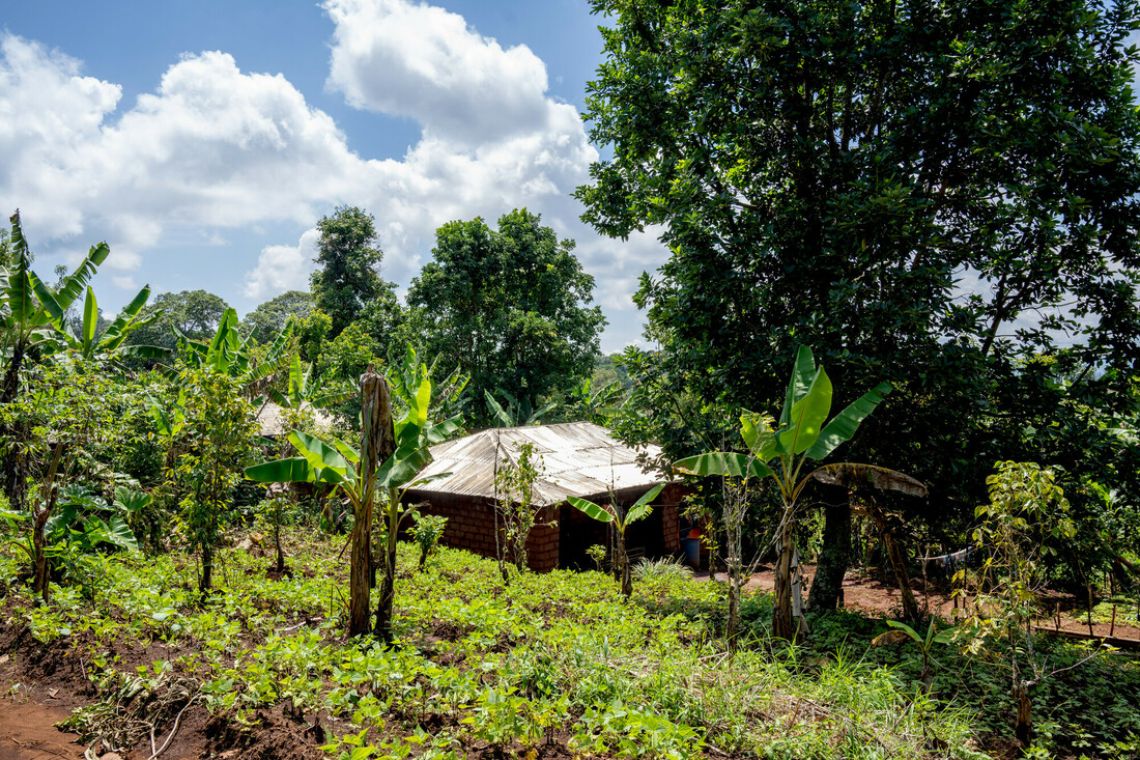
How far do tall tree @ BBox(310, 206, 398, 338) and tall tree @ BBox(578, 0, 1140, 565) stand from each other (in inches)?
1051

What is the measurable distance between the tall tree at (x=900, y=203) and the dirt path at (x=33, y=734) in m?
8.06

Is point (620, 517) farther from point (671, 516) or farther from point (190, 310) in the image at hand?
point (190, 310)

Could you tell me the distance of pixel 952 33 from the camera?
8.70m

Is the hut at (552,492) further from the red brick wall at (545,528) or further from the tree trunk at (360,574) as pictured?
the tree trunk at (360,574)

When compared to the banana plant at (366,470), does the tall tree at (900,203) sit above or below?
above

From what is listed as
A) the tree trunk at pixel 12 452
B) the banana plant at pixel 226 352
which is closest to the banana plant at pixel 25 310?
the tree trunk at pixel 12 452

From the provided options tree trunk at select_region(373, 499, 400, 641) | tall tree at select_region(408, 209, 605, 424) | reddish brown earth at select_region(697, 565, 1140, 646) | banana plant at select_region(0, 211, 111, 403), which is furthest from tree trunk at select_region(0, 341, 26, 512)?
tall tree at select_region(408, 209, 605, 424)

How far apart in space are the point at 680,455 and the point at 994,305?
16.9ft

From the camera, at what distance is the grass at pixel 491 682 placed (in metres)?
3.98

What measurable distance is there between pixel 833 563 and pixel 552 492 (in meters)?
5.60

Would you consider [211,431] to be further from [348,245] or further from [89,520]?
[348,245]

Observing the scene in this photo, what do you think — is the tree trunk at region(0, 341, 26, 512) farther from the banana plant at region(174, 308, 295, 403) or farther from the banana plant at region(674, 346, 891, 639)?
the banana plant at region(674, 346, 891, 639)

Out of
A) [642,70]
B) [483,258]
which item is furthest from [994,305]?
[483,258]

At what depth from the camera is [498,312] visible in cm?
2562
